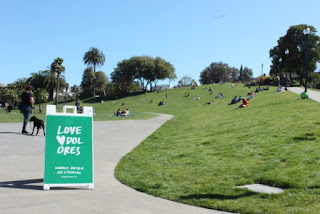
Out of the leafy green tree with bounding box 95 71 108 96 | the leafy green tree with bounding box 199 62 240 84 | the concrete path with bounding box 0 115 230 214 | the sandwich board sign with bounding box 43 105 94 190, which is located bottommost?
the concrete path with bounding box 0 115 230 214

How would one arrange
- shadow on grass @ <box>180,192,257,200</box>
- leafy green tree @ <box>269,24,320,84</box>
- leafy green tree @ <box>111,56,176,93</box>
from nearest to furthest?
shadow on grass @ <box>180,192,257,200</box>
leafy green tree @ <box>269,24,320,84</box>
leafy green tree @ <box>111,56,176,93</box>

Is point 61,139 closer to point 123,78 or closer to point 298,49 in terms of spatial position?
point 298,49

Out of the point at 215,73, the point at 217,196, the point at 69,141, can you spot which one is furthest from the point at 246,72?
the point at 217,196

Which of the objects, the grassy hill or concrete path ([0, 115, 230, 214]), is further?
the grassy hill

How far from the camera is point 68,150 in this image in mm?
6023

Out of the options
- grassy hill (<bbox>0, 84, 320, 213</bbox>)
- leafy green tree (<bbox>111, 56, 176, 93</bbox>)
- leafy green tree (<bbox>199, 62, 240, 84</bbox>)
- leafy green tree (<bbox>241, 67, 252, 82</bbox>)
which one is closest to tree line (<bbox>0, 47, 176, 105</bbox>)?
leafy green tree (<bbox>111, 56, 176, 93</bbox>)

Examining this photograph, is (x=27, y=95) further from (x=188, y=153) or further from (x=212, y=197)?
(x=212, y=197)

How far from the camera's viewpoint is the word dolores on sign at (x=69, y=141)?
6.01 metres

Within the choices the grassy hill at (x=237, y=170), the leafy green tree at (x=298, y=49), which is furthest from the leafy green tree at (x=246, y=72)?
the grassy hill at (x=237, y=170)

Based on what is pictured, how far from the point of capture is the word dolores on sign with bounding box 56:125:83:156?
19.7ft

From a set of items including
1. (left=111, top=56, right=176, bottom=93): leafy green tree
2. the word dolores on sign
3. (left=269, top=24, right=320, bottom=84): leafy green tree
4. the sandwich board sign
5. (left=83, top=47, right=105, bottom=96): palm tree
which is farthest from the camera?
(left=83, top=47, right=105, bottom=96): palm tree

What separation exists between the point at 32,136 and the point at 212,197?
9815 mm

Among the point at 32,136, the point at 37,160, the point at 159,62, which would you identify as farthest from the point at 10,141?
the point at 159,62

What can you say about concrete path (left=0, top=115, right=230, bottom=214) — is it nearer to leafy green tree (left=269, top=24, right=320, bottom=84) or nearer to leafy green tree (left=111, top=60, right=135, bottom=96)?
leafy green tree (left=269, top=24, right=320, bottom=84)
